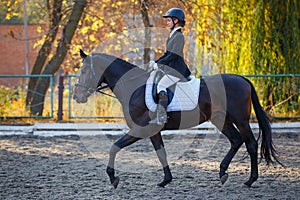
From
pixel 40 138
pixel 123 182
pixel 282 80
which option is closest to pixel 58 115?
pixel 40 138

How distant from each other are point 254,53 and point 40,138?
6270mm

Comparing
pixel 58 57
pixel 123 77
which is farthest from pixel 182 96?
pixel 58 57

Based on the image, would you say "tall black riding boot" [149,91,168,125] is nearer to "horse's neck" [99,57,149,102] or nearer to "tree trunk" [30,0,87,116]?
"horse's neck" [99,57,149,102]

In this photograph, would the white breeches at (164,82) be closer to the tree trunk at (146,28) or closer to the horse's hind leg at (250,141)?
the horse's hind leg at (250,141)

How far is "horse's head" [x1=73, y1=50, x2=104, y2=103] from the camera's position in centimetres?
697

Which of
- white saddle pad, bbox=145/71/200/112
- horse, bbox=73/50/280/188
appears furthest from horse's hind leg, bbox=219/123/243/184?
white saddle pad, bbox=145/71/200/112

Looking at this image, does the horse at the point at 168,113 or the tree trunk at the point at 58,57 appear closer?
the horse at the point at 168,113

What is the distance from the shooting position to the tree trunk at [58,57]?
14367mm

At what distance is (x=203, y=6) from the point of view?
48.1 feet

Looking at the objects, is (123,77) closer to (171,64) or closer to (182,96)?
(171,64)

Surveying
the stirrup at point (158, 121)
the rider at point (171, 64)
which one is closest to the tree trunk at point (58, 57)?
the rider at point (171, 64)

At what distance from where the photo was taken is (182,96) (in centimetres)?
698

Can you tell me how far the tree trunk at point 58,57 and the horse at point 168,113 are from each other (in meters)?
7.50

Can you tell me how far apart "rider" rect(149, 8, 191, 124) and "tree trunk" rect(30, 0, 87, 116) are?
770 centimetres
